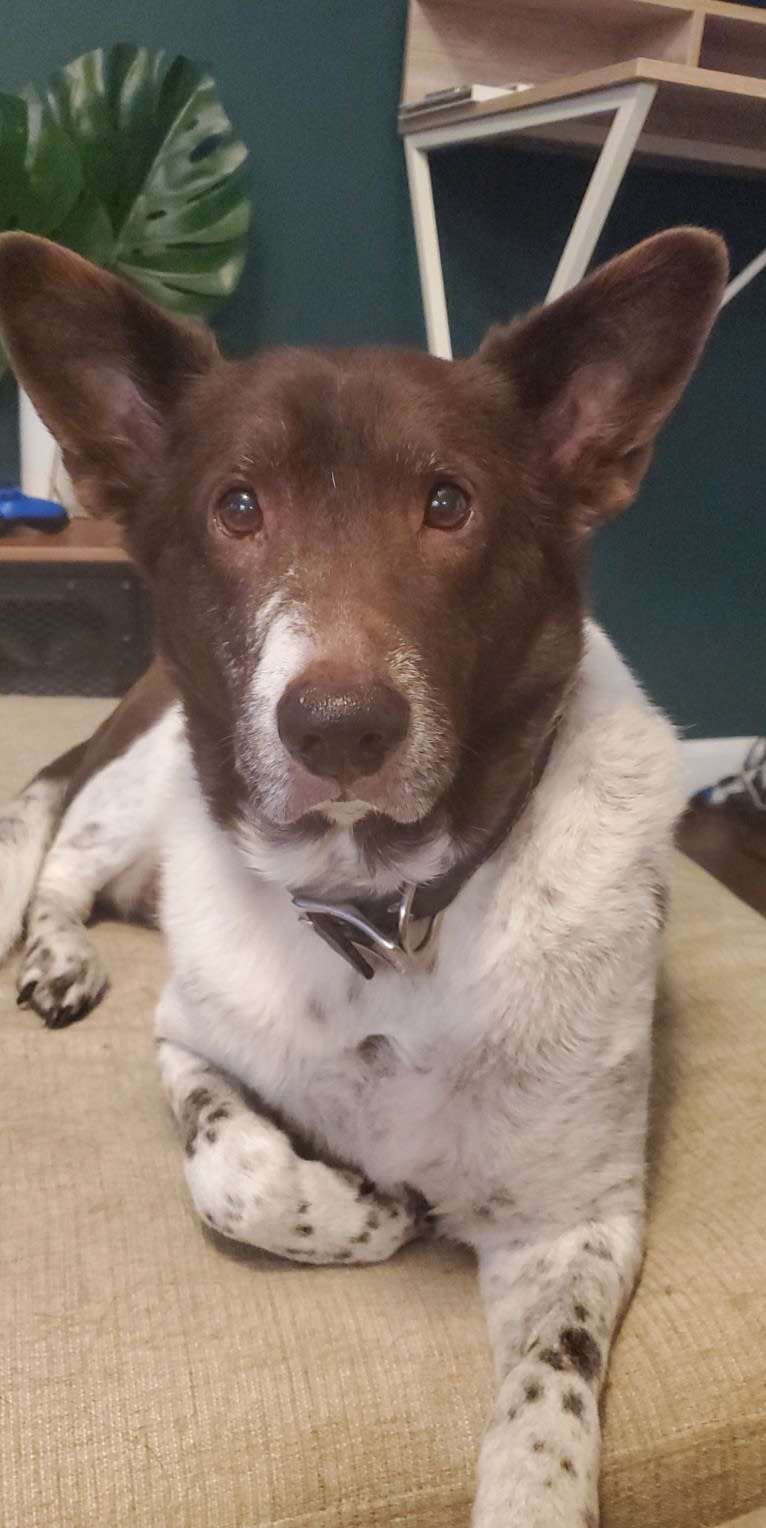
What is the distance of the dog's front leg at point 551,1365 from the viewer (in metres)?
1.05

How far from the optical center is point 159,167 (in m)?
2.76

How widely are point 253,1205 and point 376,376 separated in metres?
0.85

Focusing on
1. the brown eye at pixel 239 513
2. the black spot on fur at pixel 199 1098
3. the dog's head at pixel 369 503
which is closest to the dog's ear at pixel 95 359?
the dog's head at pixel 369 503

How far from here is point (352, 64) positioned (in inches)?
119

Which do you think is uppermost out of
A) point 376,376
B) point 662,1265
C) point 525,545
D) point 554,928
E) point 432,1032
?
point 376,376

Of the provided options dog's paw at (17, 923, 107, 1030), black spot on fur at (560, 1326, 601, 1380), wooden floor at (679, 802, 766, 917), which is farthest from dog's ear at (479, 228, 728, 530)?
wooden floor at (679, 802, 766, 917)

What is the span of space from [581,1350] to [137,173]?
2587 mm

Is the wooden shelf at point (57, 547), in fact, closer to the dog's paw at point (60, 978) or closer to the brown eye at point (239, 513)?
the dog's paw at point (60, 978)

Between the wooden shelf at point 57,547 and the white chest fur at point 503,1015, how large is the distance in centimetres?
137

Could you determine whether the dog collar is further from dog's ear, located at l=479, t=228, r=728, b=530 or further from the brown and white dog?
dog's ear, located at l=479, t=228, r=728, b=530

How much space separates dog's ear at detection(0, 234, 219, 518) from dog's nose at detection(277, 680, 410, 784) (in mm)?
521

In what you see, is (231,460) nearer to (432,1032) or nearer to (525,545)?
(525,545)

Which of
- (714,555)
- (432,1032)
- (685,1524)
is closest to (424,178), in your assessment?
(714,555)

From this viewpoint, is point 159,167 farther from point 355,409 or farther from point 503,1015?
point 503,1015
